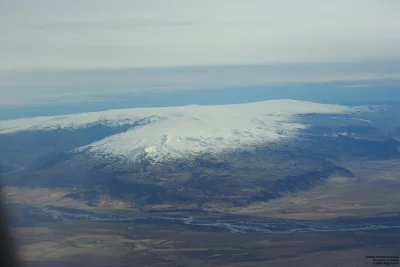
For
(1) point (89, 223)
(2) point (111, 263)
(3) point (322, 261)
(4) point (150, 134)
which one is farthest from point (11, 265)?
(4) point (150, 134)

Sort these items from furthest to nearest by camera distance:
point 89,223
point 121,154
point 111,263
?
1. point 121,154
2. point 89,223
3. point 111,263

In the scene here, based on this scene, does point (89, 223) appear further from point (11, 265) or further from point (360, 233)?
point (11, 265)

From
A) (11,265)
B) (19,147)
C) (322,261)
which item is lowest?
(322,261)

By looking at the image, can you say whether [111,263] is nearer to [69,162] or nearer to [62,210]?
[62,210]

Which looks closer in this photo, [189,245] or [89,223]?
[189,245]

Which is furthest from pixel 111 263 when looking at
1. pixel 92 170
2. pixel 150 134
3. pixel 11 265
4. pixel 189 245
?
A: pixel 150 134

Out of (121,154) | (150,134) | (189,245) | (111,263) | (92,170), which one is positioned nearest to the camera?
(111,263)

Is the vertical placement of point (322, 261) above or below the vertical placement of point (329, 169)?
below
